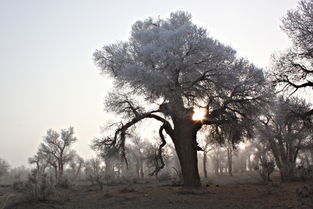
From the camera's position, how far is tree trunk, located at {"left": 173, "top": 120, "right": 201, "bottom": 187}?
19141 mm

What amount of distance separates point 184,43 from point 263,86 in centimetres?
510

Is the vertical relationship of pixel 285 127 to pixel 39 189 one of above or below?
above

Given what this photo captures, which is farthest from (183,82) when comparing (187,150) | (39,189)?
→ (39,189)

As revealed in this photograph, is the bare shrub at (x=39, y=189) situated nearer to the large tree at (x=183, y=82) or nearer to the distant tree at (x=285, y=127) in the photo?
the large tree at (x=183, y=82)

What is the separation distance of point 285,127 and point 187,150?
18490 millimetres

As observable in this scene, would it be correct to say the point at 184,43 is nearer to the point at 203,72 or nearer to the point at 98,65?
the point at 203,72

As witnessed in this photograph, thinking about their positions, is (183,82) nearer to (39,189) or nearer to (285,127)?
(39,189)

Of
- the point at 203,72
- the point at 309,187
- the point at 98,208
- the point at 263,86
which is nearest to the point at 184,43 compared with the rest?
the point at 203,72

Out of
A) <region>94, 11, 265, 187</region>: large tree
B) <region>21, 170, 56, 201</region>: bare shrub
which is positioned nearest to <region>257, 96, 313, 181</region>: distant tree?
<region>94, 11, 265, 187</region>: large tree

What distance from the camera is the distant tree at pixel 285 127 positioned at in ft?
67.7

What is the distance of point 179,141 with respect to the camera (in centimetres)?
1986

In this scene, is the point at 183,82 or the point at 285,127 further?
the point at 285,127

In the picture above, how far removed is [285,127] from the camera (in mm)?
34031

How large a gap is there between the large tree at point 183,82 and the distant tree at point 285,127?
2359 millimetres
